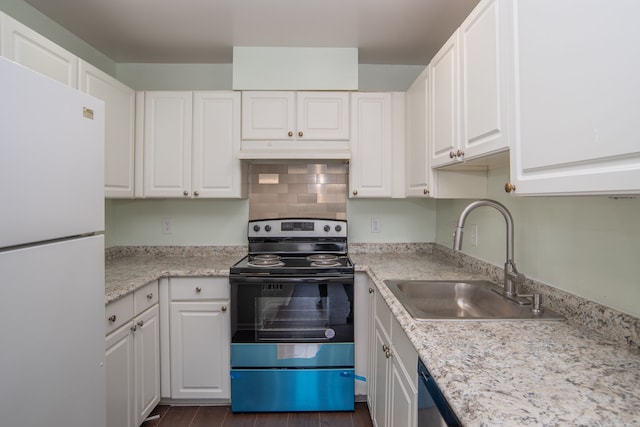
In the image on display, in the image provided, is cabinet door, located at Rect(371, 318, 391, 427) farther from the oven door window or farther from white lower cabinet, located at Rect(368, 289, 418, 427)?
the oven door window

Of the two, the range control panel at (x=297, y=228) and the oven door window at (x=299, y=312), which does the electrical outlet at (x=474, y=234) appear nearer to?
the oven door window at (x=299, y=312)

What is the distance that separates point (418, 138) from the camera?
199 centimetres

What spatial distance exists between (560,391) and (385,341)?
0.86 m

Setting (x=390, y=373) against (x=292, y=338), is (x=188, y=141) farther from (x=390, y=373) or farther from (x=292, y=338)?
(x=390, y=373)

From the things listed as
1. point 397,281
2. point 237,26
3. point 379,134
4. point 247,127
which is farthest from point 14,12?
point 397,281

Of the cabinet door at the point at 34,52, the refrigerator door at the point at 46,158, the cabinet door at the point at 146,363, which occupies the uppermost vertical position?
the cabinet door at the point at 34,52

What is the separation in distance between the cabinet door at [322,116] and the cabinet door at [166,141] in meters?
0.81

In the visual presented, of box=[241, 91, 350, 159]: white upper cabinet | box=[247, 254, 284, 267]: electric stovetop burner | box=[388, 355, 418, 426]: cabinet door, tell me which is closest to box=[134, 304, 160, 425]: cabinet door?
box=[247, 254, 284, 267]: electric stovetop burner

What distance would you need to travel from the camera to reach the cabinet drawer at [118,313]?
144cm

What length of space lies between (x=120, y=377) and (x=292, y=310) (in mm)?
938

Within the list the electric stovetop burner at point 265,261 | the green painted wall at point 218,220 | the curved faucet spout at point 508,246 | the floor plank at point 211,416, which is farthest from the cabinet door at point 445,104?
the floor plank at point 211,416

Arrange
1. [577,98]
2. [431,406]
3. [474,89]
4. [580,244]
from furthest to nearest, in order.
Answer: [474,89]
[580,244]
[431,406]
[577,98]

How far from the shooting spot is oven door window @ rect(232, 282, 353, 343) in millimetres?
1928

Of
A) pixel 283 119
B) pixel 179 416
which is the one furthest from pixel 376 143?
pixel 179 416
